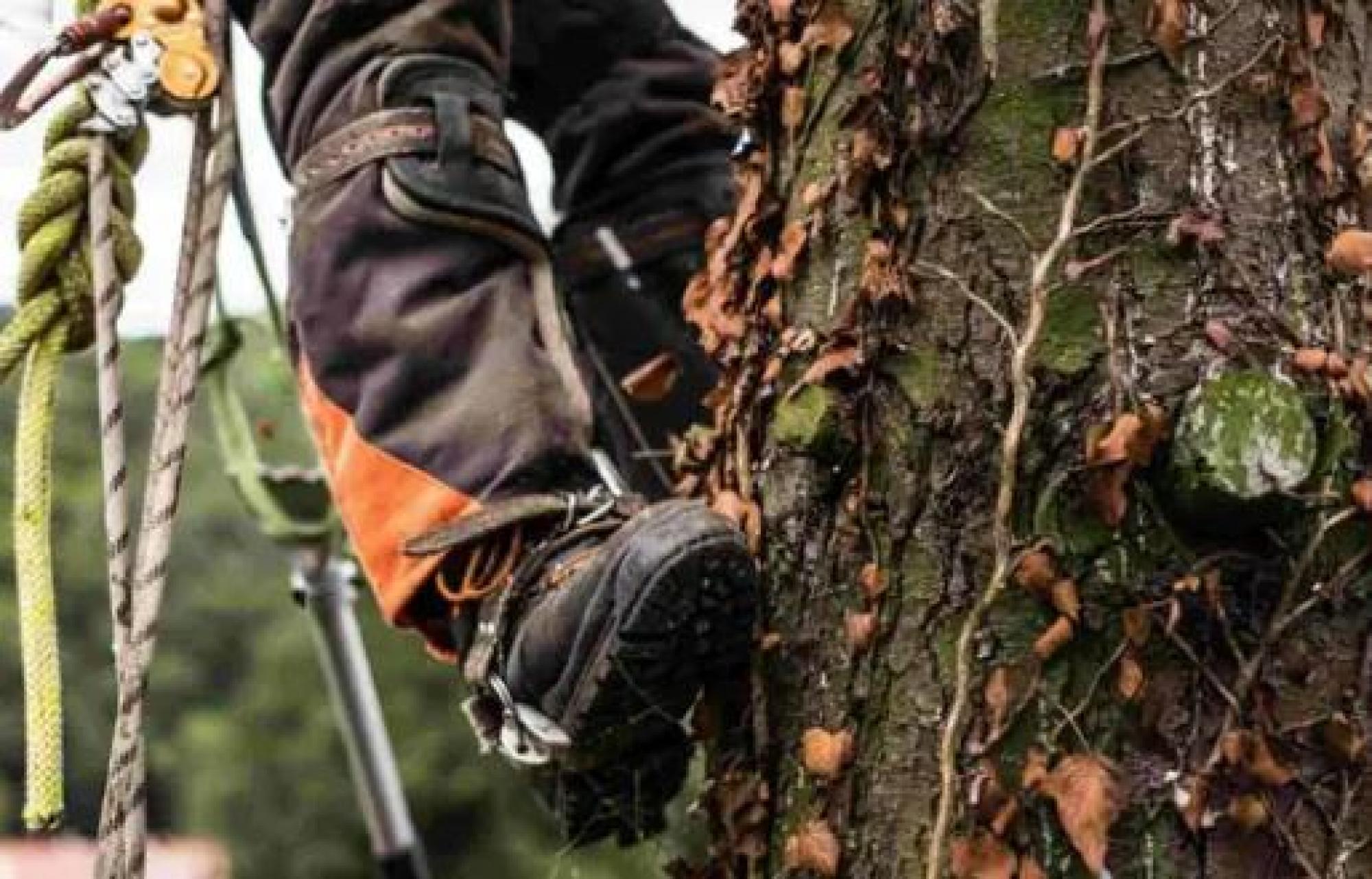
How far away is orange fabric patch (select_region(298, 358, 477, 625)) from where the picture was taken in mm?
1630

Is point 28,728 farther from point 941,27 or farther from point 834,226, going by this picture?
point 941,27

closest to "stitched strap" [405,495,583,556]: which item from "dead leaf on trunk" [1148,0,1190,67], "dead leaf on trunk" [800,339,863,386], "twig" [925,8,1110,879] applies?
"dead leaf on trunk" [800,339,863,386]

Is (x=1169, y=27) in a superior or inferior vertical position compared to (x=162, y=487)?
superior

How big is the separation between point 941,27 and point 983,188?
0.08 meters

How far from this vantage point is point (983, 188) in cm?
135

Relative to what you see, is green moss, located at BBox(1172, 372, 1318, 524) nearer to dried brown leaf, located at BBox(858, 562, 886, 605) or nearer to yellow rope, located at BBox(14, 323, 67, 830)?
dried brown leaf, located at BBox(858, 562, 886, 605)

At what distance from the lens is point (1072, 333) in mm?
1311

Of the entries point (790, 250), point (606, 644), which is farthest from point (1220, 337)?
point (606, 644)

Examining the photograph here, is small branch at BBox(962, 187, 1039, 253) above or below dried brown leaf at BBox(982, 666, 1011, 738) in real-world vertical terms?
above

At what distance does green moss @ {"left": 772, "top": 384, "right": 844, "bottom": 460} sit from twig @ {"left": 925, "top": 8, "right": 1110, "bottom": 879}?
0.10 m

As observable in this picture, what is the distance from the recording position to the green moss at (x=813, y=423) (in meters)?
1.38

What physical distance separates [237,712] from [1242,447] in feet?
30.4

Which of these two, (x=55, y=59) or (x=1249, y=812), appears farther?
(x=55, y=59)

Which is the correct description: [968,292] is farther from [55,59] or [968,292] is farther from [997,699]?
[55,59]
